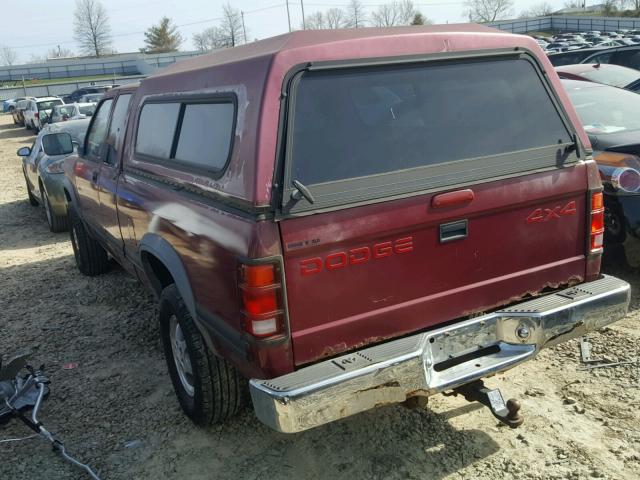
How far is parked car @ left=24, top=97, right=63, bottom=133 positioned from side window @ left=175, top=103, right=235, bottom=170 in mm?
24003

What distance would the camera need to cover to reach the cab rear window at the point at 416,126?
2.74m

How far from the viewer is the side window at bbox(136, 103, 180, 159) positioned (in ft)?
12.0

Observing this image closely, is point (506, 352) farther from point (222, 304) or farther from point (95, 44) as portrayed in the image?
point (95, 44)

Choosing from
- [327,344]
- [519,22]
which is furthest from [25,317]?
[519,22]

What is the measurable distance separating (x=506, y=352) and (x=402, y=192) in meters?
0.93

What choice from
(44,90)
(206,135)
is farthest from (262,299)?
(44,90)

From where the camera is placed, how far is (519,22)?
7156 centimetres

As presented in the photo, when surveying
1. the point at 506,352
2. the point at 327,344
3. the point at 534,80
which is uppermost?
the point at 534,80

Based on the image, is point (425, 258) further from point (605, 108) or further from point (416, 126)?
point (605, 108)

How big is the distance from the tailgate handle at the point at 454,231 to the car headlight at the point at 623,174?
2425 mm

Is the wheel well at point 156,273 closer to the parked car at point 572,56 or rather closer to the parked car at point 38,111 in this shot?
the parked car at point 572,56

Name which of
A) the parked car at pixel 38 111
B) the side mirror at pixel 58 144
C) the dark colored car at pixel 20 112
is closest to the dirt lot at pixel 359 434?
the side mirror at pixel 58 144

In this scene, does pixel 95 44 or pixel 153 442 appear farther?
pixel 95 44

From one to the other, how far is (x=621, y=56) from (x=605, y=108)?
6165 mm
